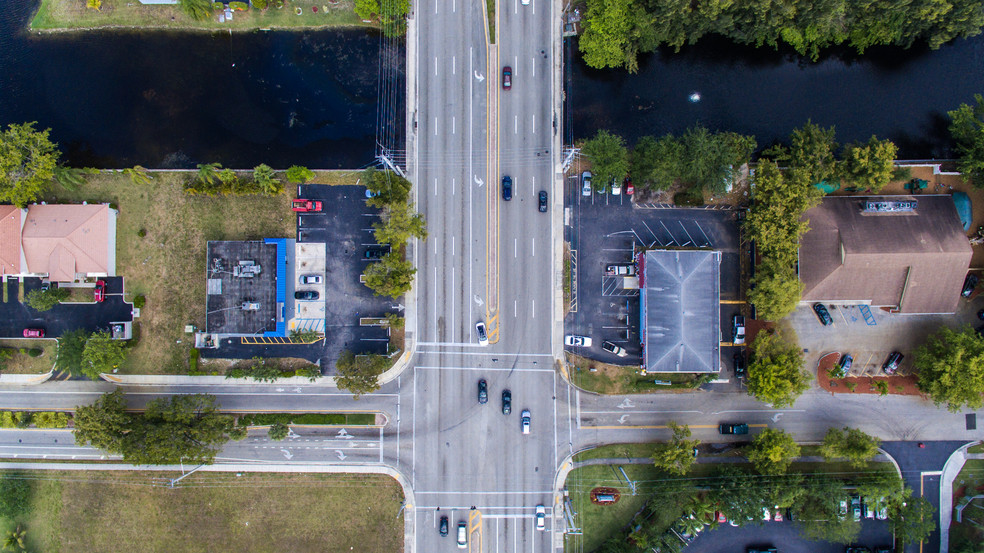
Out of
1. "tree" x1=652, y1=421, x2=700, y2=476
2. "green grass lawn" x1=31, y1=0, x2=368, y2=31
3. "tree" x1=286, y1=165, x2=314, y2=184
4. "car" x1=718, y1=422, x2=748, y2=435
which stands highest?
"green grass lawn" x1=31, y1=0, x2=368, y2=31

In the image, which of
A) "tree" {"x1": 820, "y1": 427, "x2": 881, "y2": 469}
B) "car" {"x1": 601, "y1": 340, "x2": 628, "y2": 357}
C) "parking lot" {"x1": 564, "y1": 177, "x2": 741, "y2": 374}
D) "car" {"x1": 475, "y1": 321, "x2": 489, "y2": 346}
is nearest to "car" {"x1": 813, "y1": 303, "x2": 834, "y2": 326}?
"parking lot" {"x1": 564, "y1": 177, "x2": 741, "y2": 374}

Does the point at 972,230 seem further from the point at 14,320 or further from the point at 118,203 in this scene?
the point at 14,320

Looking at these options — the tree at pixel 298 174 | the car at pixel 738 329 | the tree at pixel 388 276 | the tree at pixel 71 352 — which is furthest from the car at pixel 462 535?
the tree at pixel 71 352

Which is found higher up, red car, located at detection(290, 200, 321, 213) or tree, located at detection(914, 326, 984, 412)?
red car, located at detection(290, 200, 321, 213)

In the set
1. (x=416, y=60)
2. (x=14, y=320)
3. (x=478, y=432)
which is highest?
(x=416, y=60)

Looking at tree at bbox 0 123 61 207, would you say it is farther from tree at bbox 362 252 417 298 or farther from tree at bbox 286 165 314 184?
tree at bbox 362 252 417 298

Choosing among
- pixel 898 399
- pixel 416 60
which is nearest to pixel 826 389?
pixel 898 399
